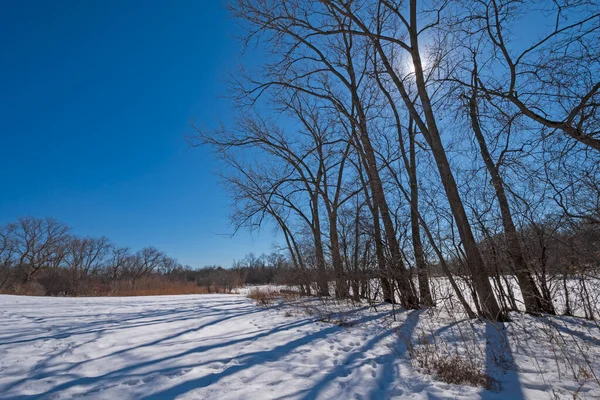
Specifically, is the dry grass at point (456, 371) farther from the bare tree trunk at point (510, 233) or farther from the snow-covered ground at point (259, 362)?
the bare tree trunk at point (510, 233)

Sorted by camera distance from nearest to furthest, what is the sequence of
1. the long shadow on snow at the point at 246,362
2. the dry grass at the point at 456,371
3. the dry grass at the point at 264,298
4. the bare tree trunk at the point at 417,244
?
1. the long shadow on snow at the point at 246,362
2. the dry grass at the point at 456,371
3. the bare tree trunk at the point at 417,244
4. the dry grass at the point at 264,298

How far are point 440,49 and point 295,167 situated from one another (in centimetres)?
886

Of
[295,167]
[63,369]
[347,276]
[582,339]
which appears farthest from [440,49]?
[63,369]

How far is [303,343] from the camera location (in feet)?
14.9

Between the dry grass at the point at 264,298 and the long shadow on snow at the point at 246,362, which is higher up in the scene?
the dry grass at the point at 264,298

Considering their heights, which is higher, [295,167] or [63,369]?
[295,167]

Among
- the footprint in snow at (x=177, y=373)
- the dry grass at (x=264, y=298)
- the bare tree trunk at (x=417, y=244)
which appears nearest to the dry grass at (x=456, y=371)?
the footprint in snow at (x=177, y=373)

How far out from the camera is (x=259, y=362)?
346 centimetres

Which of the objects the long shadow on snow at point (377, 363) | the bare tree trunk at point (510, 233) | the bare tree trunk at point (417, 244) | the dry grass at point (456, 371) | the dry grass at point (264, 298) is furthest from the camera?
the dry grass at point (264, 298)

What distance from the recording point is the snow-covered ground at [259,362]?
2.55m

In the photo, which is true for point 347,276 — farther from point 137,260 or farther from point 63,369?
point 137,260

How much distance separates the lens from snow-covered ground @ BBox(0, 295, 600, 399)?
255 cm

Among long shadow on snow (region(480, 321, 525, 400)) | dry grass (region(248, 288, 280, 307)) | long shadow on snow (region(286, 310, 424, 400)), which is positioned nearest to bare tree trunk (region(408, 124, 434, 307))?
long shadow on snow (region(286, 310, 424, 400))

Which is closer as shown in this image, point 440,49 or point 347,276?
point 440,49
